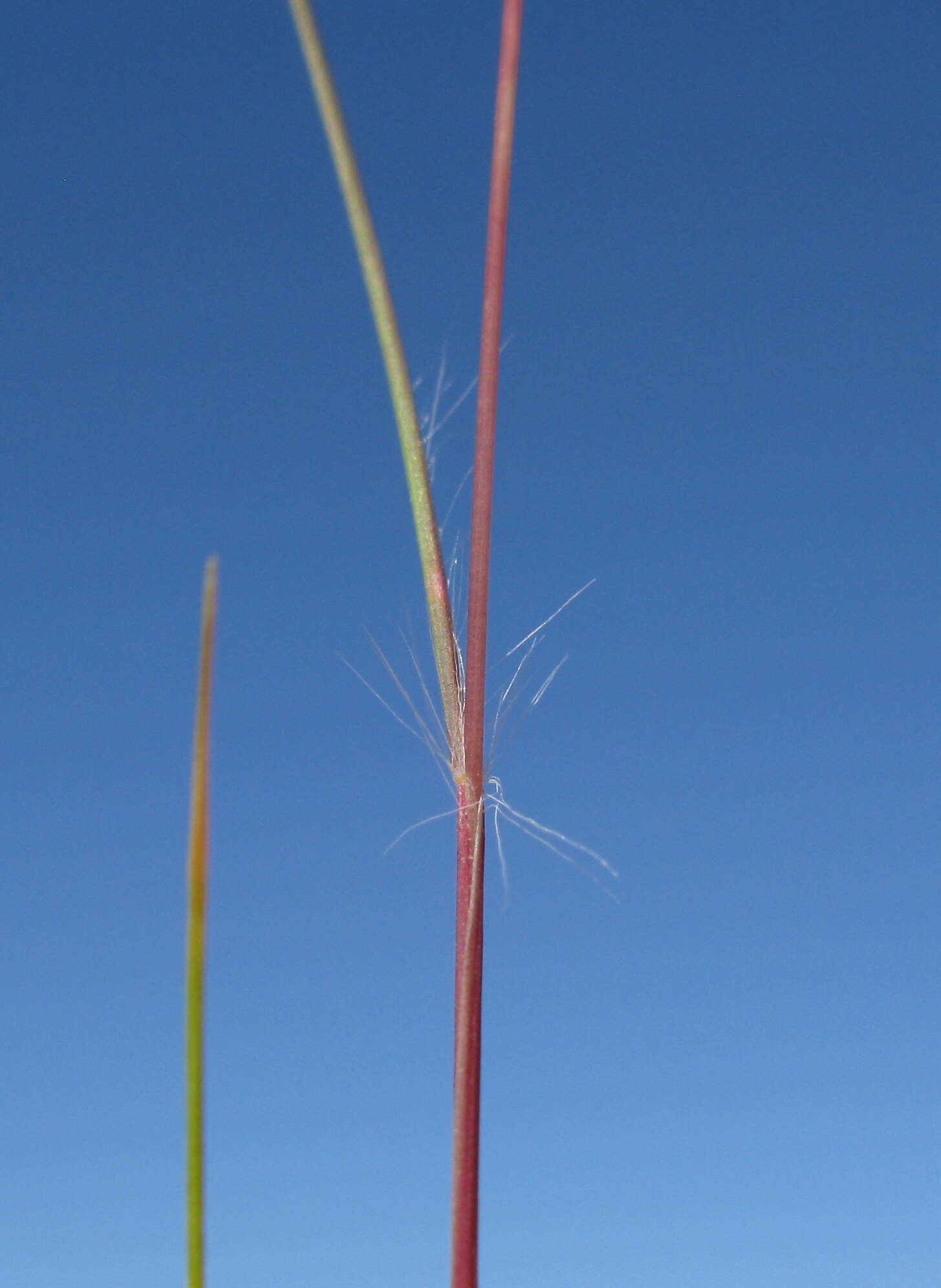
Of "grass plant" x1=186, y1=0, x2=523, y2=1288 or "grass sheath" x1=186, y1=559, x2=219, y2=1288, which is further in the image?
"grass plant" x1=186, y1=0, x2=523, y2=1288

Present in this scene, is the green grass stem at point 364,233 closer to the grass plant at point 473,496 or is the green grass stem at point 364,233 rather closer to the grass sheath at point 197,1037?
the grass plant at point 473,496

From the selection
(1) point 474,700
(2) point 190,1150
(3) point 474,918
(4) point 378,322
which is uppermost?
(4) point 378,322

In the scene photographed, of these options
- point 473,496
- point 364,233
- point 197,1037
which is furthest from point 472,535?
point 197,1037

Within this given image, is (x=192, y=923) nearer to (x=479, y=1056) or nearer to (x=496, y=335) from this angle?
(x=479, y=1056)

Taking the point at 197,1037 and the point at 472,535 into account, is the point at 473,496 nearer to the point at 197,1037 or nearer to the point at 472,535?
the point at 472,535

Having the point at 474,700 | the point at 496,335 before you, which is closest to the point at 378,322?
the point at 496,335

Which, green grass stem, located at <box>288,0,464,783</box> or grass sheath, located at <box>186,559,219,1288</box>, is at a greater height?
green grass stem, located at <box>288,0,464,783</box>

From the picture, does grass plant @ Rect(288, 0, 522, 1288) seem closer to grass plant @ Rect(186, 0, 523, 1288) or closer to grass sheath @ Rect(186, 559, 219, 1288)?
grass plant @ Rect(186, 0, 523, 1288)

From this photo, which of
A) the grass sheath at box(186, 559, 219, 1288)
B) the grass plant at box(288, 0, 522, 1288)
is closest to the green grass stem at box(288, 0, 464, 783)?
the grass plant at box(288, 0, 522, 1288)

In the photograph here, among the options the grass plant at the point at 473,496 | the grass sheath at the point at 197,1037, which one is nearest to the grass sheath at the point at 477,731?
the grass plant at the point at 473,496
